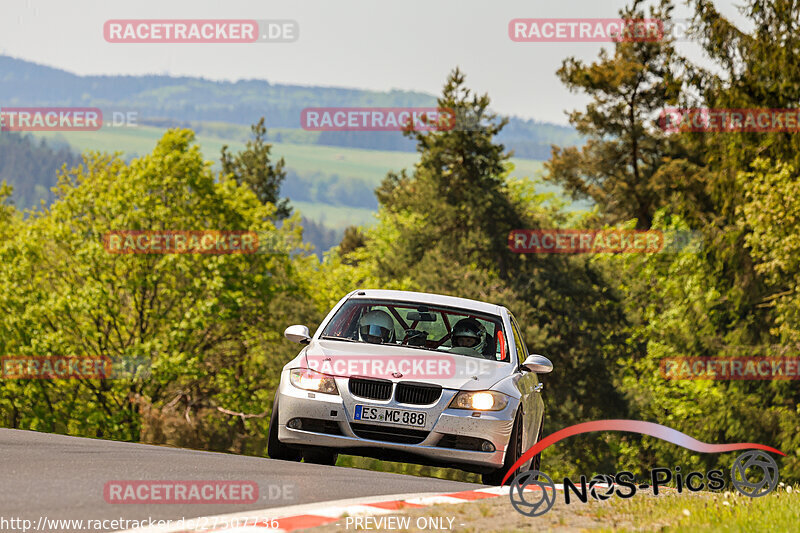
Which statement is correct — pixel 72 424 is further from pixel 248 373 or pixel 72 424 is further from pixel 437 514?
pixel 437 514

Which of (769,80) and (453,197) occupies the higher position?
(769,80)

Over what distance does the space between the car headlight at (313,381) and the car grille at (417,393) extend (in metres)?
0.58

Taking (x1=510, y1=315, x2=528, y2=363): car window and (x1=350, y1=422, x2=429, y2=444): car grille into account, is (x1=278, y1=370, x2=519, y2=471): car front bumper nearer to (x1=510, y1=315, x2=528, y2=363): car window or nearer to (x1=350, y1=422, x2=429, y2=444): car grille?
(x1=350, y1=422, x2=429, y2=444): car grille

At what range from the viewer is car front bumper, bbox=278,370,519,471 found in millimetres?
9992

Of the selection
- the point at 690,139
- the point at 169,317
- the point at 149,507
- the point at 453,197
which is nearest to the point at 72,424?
the point at 169,317

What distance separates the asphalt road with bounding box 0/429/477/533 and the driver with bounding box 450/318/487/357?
51.3 inches

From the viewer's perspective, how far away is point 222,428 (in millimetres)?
43906

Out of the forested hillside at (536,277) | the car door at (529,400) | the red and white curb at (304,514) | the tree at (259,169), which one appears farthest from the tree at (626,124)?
the tree at (259,169)

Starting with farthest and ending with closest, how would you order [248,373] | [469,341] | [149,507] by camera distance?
[248,373], [469,341], [149,507]

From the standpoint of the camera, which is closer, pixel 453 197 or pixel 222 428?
pixel 222 428

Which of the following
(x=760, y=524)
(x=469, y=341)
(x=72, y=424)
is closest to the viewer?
(x=760, y=524)

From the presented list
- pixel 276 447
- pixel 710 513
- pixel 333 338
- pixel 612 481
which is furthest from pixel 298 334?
pixel 710 513

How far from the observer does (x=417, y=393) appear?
10062mm

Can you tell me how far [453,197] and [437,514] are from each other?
4525 centimetres
